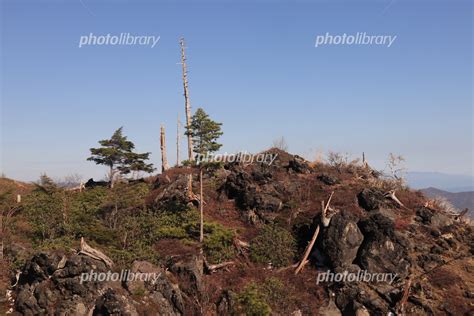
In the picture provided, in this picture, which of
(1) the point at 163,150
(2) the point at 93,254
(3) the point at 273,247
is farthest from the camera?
(1) the point at 163,150

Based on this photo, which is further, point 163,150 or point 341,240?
point 163,150

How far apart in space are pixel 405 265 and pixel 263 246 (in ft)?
32.7

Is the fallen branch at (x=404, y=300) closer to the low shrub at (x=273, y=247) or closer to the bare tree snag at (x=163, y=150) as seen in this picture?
the low shrub at (x=273, y=247)

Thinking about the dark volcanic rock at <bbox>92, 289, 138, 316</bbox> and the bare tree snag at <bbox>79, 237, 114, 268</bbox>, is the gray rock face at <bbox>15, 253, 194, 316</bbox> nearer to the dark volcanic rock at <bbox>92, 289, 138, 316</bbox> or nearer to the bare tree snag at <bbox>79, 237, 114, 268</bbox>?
the dark volcanic rock at <bbox>92, 289, 138, 316</bbox>

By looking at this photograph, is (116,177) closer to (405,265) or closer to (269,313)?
(269,313)

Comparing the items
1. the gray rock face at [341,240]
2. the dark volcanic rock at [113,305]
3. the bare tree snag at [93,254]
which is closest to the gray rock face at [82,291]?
the dark volcanic rock at [113,305]

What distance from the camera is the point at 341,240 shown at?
28438mm

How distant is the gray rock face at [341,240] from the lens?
1102 inches

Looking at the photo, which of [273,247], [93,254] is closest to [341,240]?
[273,247]

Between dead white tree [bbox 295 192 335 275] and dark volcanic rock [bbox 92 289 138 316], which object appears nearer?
dark volcanic rock [bbox 92 289 138 316]

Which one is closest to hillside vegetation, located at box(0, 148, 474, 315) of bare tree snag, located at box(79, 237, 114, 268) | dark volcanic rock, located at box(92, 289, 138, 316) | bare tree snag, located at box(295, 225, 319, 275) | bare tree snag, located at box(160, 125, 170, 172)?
dark volcanic rock, located at box(92, 289, 138, 316)

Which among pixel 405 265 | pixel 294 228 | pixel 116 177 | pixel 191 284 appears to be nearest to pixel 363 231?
pixel 405 265

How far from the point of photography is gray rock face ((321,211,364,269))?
91.9 feet

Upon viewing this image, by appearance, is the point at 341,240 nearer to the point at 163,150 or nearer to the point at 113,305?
the point at 113,305
